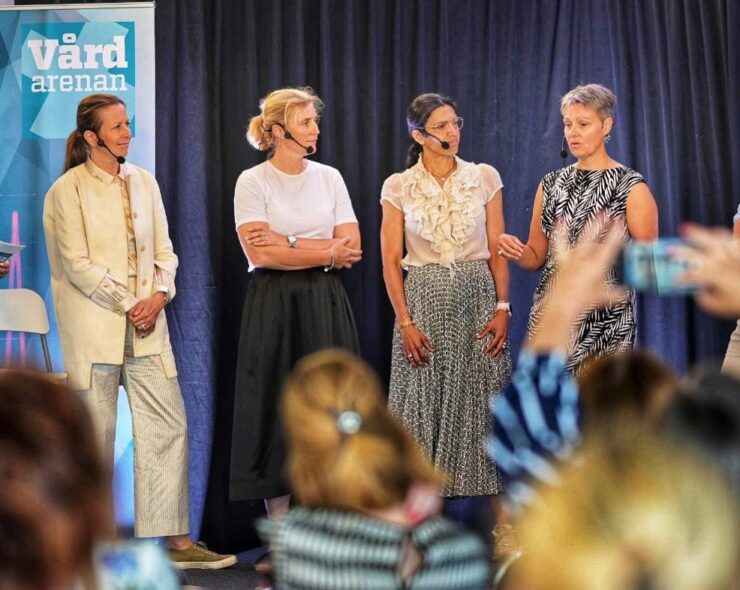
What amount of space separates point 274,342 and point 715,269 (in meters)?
3.52

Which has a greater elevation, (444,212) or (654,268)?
(444,212)

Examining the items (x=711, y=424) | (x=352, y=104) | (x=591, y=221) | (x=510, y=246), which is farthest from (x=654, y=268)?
(x=352, y=104)

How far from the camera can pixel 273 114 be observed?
5.03m

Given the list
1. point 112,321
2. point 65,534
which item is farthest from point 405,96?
point 65,534

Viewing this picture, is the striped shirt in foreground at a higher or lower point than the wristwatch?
lower

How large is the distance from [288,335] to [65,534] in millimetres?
3649

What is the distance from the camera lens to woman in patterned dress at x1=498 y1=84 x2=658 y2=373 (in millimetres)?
4602

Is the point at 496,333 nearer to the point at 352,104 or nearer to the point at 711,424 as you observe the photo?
the point at 352,104

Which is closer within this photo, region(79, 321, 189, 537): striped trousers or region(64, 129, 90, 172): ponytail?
region(79, 321, 189, 537): striped trousers

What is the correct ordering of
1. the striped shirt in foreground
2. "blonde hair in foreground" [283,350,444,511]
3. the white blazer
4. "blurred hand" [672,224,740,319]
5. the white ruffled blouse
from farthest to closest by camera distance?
the white ruffled blouse
the white blazer
"blonde hair in foreground" [283,350,444,511]
the striped shirt in foreground
"blurred hand" [672,224,740,319]

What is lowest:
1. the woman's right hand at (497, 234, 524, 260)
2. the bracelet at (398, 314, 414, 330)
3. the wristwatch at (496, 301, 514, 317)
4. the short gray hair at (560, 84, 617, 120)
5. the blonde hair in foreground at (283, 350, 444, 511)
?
the blonde hair in foreground at (283, 350, 444, 511)

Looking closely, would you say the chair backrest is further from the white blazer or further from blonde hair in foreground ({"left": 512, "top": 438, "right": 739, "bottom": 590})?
blonde hair in foreground ({"left": 512, "top": 438, "right": 739, "bottom": 590})

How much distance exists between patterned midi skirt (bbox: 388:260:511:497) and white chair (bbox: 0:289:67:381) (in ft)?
5.17

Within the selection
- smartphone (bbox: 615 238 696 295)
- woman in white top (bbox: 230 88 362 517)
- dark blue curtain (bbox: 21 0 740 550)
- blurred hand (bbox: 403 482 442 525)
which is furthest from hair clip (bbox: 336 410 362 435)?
dark blue curtain (bbox: 21 0 740 550)
